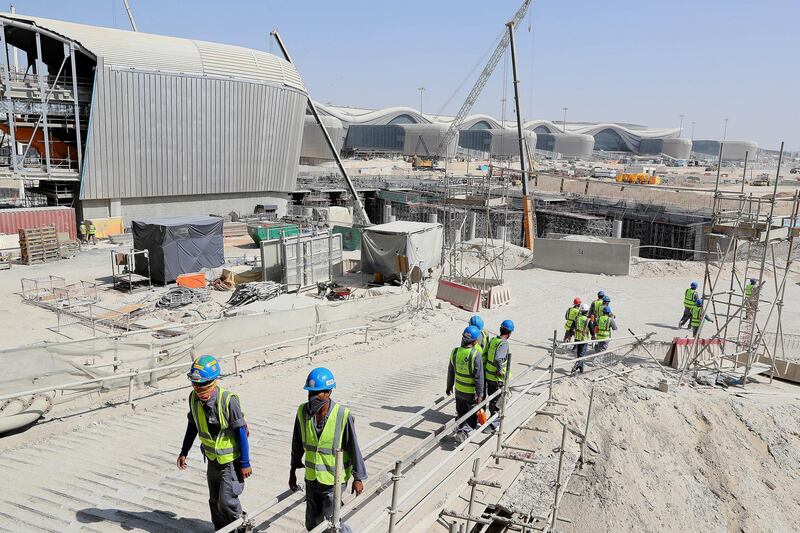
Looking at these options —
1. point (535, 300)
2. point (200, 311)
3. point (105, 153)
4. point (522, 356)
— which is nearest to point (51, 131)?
point (105, 153)

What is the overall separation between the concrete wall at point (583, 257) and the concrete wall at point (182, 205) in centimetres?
1937

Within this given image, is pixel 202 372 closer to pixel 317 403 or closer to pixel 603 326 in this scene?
pixel 317 403

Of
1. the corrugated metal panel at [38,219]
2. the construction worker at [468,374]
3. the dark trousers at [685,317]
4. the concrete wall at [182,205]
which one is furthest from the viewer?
the concrete wall at [182,205]

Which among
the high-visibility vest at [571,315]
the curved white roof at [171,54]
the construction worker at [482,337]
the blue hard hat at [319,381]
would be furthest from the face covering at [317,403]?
the curved white roof at [171,54]

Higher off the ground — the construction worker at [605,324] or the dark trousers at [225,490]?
the dark trousers at [225,490]

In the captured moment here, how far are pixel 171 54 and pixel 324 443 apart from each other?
32852mm

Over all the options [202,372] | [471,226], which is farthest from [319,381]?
[471,226]

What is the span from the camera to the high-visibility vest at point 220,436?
527 centimetres

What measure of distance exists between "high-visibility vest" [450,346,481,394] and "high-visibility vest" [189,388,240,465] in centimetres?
339

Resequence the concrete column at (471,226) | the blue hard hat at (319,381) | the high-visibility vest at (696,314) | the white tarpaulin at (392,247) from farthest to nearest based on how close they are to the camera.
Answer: the concrete column at (471,226) → the white tarpaulin at (392,247) → the high-visibility vest at (696,314) → the blue hard hat at (319,381)

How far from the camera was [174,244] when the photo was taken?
73.8 feet

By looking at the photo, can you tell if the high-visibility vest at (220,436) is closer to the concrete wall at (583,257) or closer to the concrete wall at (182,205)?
the concrete wall at (583,257)

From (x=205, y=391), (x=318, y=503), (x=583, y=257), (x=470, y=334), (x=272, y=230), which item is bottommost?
(x=583, y=257)

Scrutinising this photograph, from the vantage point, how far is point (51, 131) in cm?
3212
